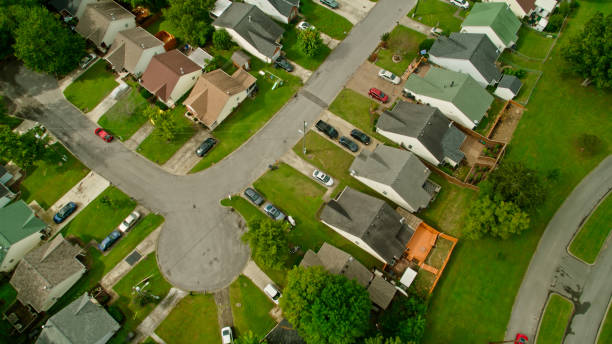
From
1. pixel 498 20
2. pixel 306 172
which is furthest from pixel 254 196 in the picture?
pixel 498 20

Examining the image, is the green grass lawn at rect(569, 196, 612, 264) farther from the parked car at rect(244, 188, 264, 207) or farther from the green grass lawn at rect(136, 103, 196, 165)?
the green grass lawn at rect(136, 103, 196, 165)

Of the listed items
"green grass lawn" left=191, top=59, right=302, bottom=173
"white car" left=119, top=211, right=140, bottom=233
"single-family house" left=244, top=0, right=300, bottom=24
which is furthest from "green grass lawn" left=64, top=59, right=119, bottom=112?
"single-family house" left=244, top=0, right=300, bottom=24

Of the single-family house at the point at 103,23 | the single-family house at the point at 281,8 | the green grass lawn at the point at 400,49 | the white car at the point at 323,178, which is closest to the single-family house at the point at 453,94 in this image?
the green grass lawn at the point at 400,49

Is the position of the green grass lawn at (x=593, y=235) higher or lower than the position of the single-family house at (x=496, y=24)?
lower

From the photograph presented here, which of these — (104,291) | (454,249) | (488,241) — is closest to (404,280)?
(454,249)

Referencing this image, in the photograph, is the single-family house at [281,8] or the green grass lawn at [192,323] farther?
the single-family house at [281,8]

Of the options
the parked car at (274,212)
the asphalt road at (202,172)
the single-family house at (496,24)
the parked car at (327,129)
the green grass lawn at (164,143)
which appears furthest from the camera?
the single-family house at (496,24)

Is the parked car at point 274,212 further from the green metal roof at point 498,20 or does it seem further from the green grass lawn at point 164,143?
the green metal roof at point 498,20

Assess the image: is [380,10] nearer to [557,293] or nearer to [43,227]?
[557,293]
